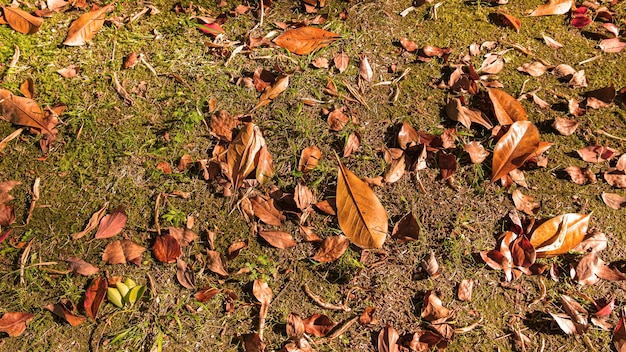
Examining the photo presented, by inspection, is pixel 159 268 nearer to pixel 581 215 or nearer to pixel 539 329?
pixel 539 329

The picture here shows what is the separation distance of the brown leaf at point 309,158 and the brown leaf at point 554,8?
1.67 meters

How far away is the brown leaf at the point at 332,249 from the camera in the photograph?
232cm

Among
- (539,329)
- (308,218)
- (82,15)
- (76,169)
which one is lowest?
(539,329)

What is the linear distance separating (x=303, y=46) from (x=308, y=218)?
3.46 feet

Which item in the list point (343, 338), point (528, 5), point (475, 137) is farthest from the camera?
point (528, 5)

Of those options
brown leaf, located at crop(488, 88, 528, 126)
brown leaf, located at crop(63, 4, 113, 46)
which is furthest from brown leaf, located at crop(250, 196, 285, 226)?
brown leaf, located at crop(63, 4, 113, 46)

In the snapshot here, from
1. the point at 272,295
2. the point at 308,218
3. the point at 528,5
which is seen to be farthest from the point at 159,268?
the point at 528,5

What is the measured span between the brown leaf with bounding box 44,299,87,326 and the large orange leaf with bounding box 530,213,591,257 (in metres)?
2.15

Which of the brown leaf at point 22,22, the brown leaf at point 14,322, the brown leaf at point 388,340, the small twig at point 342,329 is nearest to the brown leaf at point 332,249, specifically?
the small twig at point 342,329

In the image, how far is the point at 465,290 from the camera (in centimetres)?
229

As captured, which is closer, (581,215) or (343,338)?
(343,338)

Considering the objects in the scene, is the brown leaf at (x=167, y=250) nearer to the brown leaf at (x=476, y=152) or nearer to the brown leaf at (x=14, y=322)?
the brown leaf at (x=14, y=322)

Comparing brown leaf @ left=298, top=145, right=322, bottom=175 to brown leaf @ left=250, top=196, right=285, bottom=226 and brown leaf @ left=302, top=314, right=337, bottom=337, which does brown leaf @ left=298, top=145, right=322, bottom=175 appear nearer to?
brown leaf @ left=250, top=196, right=285, bottom=226

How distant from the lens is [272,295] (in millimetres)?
2262
